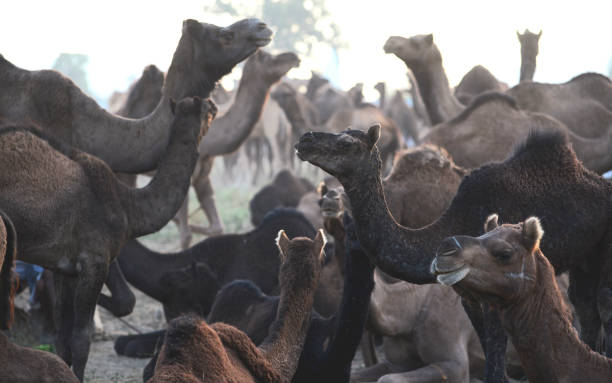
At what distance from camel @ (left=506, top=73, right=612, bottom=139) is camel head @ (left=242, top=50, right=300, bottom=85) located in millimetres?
2524

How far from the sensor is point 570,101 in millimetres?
10094

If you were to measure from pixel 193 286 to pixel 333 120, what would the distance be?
13.3 meters

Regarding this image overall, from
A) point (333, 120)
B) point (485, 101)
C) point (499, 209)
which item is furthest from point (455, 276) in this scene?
point (333, 120)

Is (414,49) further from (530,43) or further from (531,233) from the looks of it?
(531,233)

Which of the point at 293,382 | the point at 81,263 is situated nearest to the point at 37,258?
the point at 81,263

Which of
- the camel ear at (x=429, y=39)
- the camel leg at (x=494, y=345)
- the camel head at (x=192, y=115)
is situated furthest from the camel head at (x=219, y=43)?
the camel leg at (x=494, y=345)

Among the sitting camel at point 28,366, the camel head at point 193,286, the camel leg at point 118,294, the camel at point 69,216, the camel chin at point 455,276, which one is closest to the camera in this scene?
the camel chin at point 455,276

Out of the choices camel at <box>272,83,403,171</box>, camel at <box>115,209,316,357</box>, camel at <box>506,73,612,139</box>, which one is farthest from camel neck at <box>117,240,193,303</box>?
camel at <box>272,83,403,171</box>

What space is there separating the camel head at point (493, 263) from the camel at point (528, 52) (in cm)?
892

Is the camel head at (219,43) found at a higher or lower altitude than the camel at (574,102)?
higher

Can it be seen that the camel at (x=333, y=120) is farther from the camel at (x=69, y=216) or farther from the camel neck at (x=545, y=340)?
the camel neck at (x=545, y=340)

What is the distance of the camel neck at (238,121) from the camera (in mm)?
10328

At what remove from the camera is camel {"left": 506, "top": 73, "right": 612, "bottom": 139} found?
9812 mm

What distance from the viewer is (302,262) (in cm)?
494
